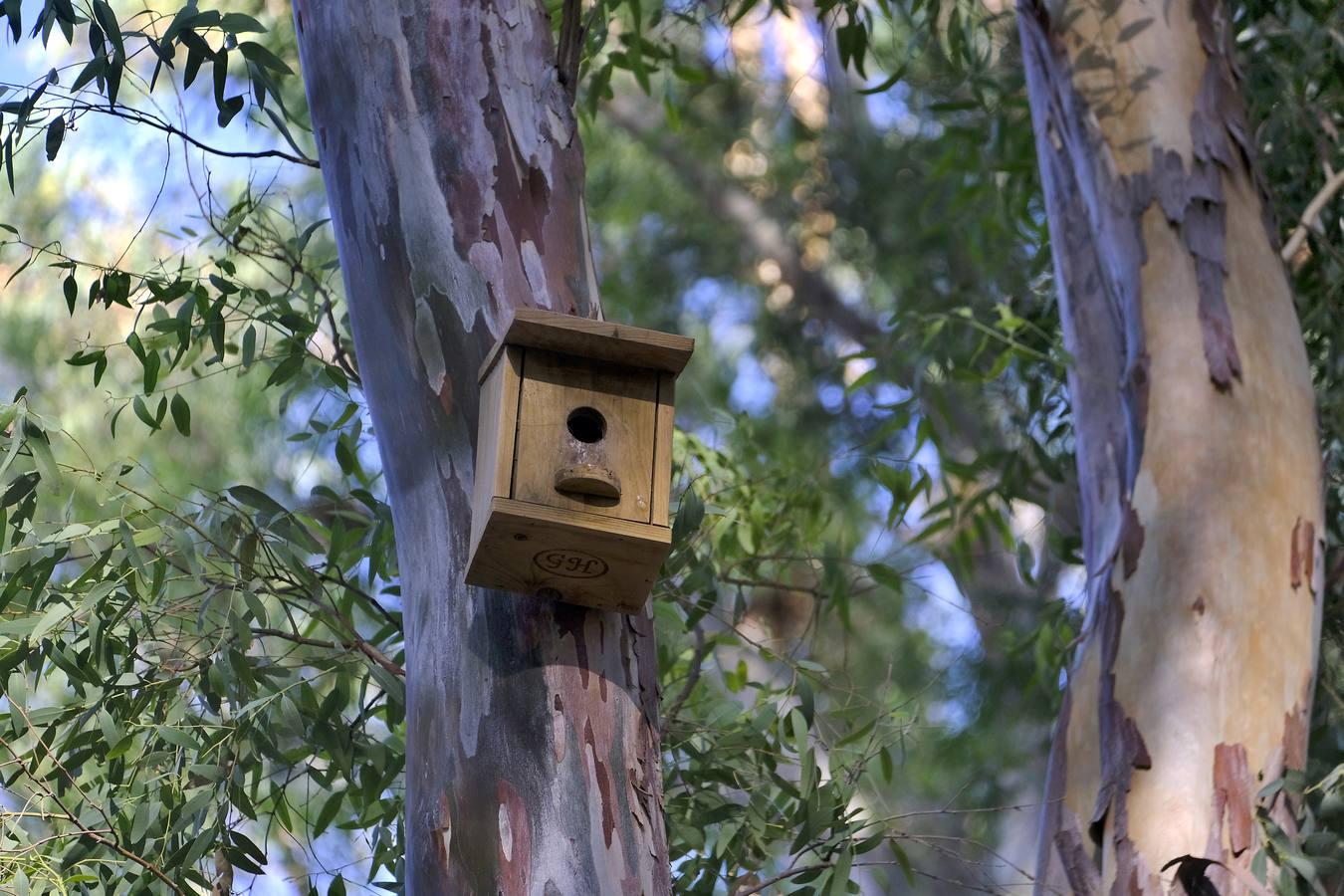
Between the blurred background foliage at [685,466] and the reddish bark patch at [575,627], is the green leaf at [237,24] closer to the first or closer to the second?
the blurred background foliage at [685,466]

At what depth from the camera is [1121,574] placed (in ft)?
8.40

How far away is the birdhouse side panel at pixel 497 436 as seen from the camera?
1.73 metres

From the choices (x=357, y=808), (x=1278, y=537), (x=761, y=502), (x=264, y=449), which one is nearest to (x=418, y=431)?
(x=357, y=808)

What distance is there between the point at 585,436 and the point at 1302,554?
49.1 inches

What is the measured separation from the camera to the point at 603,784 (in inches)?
67.0

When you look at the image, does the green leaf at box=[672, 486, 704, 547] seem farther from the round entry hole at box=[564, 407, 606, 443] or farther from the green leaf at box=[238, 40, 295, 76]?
the green leaf at box=[238, 40, 295, 76]

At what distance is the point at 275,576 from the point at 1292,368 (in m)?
1.60

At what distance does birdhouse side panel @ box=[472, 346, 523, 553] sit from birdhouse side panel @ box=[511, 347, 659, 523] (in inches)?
0.4

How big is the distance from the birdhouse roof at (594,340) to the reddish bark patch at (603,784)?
0.40 metres

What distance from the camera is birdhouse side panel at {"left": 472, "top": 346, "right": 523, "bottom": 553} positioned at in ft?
5.66

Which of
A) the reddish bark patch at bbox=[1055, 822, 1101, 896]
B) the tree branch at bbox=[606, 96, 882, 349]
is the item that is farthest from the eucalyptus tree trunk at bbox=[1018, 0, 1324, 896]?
the tree branch at bbox=[606, 96, 882, 349]

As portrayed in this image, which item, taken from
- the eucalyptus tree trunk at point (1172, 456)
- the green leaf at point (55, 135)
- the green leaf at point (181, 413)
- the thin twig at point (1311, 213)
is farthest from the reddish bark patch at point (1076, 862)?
the green leaf at point (55, 135)

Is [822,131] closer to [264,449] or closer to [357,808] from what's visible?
[264,449]

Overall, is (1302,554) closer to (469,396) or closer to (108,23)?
(469,396)
